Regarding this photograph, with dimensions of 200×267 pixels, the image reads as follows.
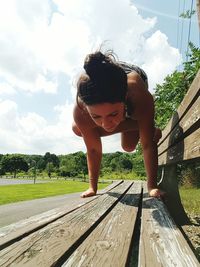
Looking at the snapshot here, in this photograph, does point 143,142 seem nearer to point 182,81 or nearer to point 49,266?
point 49,266

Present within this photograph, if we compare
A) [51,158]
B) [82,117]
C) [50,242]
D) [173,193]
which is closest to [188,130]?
[82,117]

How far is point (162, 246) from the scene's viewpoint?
147cm

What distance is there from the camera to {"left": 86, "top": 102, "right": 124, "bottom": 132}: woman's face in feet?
9.55

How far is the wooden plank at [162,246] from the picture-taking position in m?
1.25

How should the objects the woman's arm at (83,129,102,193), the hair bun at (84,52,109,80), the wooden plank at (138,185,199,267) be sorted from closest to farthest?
1. the wooden plank at (138,185,199,267)
2. the hair bun at (84,52,109,80)
3. the woman's arm at (83,129,102,193)

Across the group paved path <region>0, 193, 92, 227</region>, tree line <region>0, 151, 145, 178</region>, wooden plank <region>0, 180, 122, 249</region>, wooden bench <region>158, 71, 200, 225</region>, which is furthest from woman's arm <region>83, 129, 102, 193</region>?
tree line <region>0, 151, 145, 178</region>

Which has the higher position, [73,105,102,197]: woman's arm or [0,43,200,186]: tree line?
[0,43,200,186]: tree line

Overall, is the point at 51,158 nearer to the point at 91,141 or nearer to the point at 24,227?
the point at 91,141

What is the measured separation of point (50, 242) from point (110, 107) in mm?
1555

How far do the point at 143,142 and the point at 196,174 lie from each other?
15018 millimetres

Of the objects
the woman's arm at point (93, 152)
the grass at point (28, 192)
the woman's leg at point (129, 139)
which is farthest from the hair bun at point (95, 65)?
the grass at point (28, 192)

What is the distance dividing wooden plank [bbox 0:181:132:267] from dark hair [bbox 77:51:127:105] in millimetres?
1011

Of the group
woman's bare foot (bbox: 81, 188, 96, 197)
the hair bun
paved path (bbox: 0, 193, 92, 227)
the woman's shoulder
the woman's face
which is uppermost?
the hair bun

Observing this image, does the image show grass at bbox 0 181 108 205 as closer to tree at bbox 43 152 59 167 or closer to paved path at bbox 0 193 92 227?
paved path at bbox 0 193 92 227
